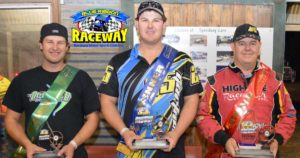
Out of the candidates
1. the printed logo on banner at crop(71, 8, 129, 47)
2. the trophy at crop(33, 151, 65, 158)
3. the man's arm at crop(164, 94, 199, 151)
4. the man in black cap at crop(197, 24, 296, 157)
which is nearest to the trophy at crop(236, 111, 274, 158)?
the man in black cap at crop(197, 24, 296, 157)

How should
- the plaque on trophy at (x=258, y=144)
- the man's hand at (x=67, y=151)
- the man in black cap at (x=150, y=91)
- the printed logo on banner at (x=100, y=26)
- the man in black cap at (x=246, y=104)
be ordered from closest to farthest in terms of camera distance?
the plaque on trophy at (x=258, y=144)
the man's hand at (x=67, y=151)
the man in black cap at (x=150, y=91)
the man in black cap at (x=246, y=104)
the printed logo on banner at (x=100, y=26)

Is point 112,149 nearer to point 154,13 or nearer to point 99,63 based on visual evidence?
point 99,63

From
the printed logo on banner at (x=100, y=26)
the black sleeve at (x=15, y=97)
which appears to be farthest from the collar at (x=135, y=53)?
the printed logo on banner at (x=100, y=26)

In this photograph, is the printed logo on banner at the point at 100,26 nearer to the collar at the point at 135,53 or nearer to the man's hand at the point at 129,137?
the collar at the point at 135,53

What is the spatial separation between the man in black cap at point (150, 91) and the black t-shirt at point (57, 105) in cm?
16

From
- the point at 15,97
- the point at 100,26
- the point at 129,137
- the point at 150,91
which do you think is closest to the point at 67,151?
the point at 129,137

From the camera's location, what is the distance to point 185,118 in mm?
2881

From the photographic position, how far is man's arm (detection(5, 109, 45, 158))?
110 inches

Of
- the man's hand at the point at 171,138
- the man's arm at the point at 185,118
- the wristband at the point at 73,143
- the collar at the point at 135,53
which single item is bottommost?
the wristband at the point at 73,143

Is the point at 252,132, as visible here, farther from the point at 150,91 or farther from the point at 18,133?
the point at 18,133

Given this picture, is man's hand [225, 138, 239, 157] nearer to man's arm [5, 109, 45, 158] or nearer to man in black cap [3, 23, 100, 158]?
man in black cap [3, 23, 100, 158]

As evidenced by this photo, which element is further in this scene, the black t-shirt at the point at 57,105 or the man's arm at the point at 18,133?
the black t-shirt at the point at 57,105

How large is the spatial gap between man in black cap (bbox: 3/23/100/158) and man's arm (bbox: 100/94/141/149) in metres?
0.11

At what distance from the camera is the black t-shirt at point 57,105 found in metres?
2.92
